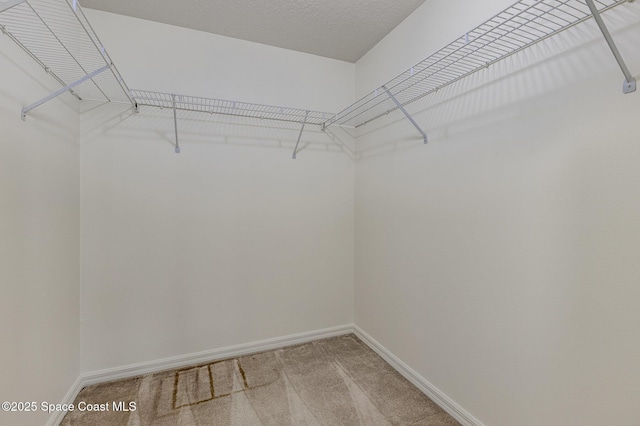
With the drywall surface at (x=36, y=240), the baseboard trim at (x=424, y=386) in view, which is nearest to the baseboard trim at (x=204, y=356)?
the drywall surface at (x=36, y=240)

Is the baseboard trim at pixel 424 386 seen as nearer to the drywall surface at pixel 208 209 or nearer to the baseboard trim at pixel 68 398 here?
the drywall surface at pixel 208 209

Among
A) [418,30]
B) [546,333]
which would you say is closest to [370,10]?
[418,30]

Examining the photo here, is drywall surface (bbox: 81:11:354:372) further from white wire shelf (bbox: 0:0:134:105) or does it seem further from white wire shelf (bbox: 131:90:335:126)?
white wire shelf (bbox: 0:0:134:105)

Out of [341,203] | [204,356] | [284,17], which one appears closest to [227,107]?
[284,17]

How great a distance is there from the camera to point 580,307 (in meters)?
1.09

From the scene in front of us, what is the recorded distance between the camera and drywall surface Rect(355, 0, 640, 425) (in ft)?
3.25

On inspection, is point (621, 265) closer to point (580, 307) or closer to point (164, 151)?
point (580, 307)

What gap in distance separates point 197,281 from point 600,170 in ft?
7.61

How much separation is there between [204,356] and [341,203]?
165 centimetres

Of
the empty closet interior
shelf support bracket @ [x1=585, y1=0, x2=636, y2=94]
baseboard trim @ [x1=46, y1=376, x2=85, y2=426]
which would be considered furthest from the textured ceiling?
baseboard trim @ [x1=46, y1=376, x2=85, y2=426]

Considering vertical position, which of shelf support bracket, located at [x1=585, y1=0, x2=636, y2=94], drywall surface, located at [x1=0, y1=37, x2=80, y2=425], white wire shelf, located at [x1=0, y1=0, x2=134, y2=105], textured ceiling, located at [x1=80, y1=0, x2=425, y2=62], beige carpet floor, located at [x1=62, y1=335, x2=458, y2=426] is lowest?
beige carpet floor, located at [x1=62, y1=335, x2=458, y2=426]

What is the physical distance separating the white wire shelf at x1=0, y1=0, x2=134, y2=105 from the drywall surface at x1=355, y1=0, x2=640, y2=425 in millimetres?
1735

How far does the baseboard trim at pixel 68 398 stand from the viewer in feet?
4.88

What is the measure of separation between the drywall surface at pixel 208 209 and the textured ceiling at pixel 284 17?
10cm
